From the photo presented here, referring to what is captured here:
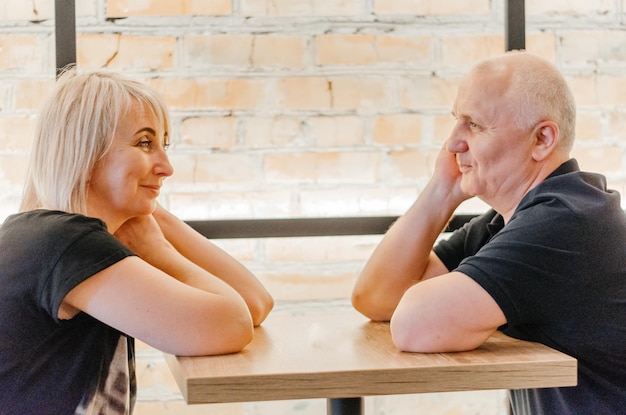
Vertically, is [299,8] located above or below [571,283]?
above

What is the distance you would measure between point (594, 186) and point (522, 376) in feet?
1.53

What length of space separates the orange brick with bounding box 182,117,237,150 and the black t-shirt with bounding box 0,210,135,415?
77cm

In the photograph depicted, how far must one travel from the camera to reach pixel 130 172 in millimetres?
1679

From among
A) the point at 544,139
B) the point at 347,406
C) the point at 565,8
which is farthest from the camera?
the point at 565,8

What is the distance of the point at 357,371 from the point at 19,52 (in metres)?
1.39

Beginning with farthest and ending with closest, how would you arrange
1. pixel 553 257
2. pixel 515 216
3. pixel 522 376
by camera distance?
pixel 515 216 → pixel 553 257 → pixel 522 376

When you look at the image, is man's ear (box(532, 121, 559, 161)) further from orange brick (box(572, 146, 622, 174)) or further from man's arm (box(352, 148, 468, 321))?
orange brick (box(572, 146, 622, 174))

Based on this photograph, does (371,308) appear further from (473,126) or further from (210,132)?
(210,132)

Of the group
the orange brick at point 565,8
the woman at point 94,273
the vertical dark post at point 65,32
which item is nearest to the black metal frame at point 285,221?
the vertical dark post at point 65,32

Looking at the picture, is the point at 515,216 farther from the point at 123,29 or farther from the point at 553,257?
the point at 123,29

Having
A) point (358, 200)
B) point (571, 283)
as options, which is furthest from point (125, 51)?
point (571, 283)

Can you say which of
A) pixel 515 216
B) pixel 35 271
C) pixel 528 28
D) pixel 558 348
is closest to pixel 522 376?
pixel 558 348

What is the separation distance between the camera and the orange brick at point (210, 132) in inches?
89.4

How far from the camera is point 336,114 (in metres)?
2.33
